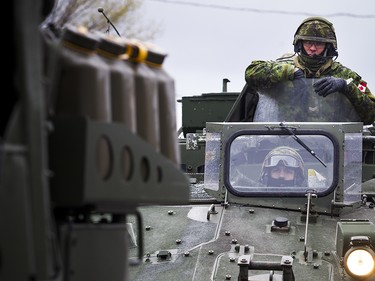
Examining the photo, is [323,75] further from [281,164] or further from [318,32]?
[281,164]

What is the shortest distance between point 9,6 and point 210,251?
11.3 feet

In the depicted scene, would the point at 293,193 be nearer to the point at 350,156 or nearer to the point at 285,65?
the point at 350,156

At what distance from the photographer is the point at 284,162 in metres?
6.31

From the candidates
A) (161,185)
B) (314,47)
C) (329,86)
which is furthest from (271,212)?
(161,185)

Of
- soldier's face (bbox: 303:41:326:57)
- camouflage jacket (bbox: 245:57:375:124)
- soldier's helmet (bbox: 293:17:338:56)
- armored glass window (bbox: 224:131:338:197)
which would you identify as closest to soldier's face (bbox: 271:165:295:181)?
armored glass window (bbox: 224:131:338:197)

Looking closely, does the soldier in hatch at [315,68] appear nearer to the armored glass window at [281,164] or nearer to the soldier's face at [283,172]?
the armored glass window at [281,164]

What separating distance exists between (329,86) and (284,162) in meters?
1.72

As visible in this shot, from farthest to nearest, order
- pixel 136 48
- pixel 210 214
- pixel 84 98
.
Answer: pixel 210 214
pixel 136 48
pixel 84 98

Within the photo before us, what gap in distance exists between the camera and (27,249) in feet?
6.91

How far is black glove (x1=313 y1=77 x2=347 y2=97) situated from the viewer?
7.74 metres

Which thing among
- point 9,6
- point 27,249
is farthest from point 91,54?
point 27,249

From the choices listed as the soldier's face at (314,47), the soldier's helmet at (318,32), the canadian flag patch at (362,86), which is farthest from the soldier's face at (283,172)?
the soldier's helmet at (318,32)

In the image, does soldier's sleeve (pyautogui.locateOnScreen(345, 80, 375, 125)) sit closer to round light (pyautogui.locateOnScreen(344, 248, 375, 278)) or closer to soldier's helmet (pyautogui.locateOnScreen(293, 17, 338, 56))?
soldier's helmet (pyautogui.locateOnScreen(293, 17, 338, 56))

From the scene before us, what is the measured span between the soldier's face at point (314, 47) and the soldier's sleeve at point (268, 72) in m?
0.27
